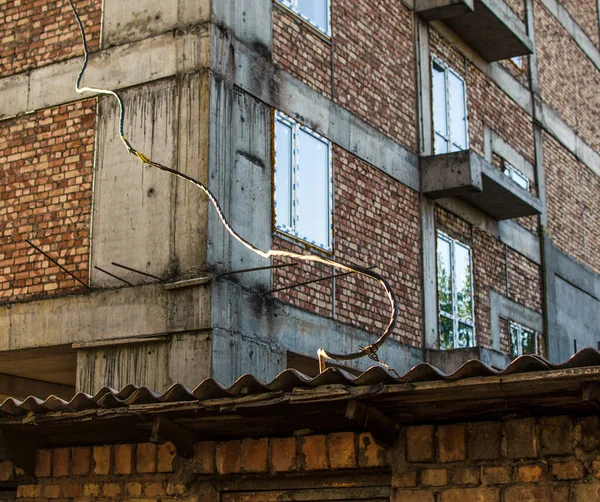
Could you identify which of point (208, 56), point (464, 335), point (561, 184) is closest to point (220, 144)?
point (208, 56)

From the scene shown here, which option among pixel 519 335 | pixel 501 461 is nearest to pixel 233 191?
pixel 501 461

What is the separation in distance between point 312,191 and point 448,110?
4906mm

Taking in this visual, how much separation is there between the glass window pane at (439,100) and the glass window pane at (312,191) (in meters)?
3.83

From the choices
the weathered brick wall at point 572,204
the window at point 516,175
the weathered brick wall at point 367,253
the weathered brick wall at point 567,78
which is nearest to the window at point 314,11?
the weathered brick wall at point 367,253

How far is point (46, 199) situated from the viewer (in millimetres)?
13422

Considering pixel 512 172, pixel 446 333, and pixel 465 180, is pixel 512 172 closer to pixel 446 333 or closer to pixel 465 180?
pixel 465 180

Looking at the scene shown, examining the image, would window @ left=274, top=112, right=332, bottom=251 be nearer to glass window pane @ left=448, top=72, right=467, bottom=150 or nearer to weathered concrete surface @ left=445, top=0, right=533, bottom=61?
glass window pane @ left=448, top=72, right=467, bottom=150

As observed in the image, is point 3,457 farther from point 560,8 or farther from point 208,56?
point 560,8

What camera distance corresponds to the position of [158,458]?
891cm

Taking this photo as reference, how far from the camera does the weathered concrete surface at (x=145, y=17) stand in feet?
42.2

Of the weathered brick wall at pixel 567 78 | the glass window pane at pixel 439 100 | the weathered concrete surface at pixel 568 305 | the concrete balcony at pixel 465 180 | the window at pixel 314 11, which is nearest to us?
the window at pixel 314 11

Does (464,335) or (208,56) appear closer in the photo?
(208,56)

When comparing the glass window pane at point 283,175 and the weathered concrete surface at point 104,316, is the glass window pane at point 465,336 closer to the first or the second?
the glass window pane at point 283,175

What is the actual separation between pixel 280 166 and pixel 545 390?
23.7 ft
